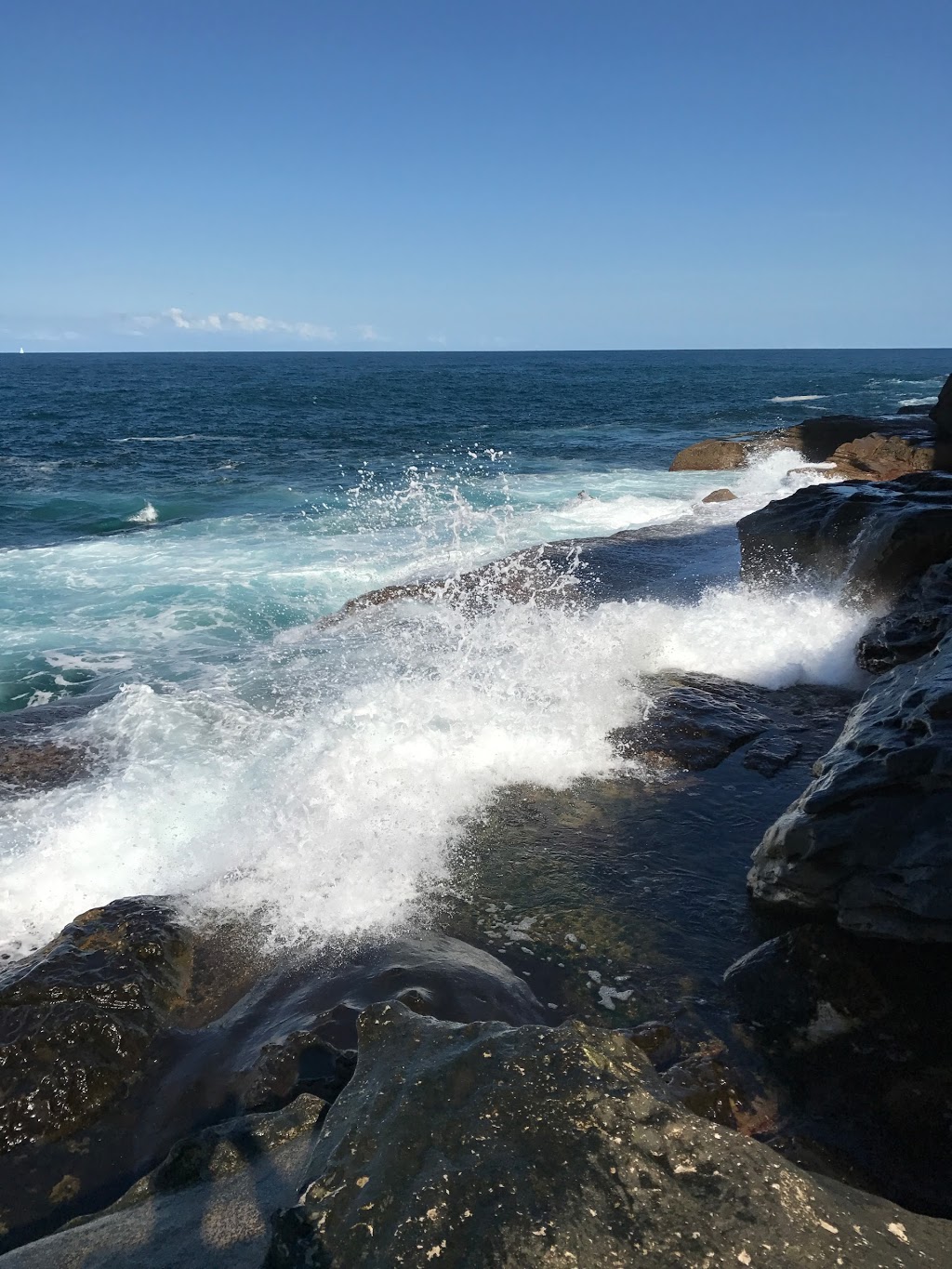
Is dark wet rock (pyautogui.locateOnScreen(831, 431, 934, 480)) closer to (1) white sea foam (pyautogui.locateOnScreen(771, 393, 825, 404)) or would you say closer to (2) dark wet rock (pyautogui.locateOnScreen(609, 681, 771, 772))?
(2) dark wet rock (pyautogui.locateOnScreen(609, 681, 771, 772))

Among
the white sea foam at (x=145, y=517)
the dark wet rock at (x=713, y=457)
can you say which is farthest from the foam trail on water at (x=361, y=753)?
the dark wet rock at (x=713, y=457)

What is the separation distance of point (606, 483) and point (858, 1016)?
19658 mm

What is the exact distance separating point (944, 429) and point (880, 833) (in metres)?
17.1

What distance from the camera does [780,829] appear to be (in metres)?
4.57

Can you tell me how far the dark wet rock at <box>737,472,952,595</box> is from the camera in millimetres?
9164

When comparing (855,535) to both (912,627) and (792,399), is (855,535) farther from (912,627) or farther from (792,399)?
(792,399)

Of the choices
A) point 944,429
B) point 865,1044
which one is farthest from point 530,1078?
point 944,429

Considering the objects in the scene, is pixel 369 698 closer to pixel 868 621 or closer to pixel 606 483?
pixel 868 621

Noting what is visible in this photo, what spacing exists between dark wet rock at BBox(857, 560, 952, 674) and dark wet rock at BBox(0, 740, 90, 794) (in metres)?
7.49

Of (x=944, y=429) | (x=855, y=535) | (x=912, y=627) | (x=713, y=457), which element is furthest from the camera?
(x=713, y=457)

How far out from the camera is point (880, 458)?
18.9 meters

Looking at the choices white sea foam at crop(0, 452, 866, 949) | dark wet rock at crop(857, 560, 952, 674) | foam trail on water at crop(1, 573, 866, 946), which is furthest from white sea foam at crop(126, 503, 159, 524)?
dark wet rock at crop(857, 560, 952, 674)

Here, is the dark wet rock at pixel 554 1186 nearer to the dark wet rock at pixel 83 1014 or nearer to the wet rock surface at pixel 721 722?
the dark wet rock at pixel 83 1014

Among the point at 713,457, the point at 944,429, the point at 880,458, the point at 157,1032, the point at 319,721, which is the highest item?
the point at 944,429
